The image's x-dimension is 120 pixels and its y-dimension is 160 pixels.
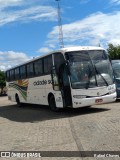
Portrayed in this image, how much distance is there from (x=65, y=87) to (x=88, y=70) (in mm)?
1306

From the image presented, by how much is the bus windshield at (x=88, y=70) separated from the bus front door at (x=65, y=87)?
1.20ft

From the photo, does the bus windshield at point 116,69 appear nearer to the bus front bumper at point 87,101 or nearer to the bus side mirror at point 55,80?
the bus side mirror at point 55,80

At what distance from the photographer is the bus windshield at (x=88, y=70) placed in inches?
650

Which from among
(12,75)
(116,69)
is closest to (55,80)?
(116,69)

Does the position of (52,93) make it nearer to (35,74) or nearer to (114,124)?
(35,74)

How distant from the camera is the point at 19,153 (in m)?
9.21

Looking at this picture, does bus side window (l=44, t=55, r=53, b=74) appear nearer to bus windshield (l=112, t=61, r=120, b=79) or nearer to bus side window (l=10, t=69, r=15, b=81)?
bus windshield (l=112, t=61, r=120, b=79)

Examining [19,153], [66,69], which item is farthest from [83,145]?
[66,69]

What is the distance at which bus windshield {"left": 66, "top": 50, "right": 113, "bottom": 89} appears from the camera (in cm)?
1652

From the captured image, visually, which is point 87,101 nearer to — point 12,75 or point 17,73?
point 17,73

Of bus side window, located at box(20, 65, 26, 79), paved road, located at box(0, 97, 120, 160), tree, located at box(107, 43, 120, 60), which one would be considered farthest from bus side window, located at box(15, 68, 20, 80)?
tree, located at box(107, 43, 120, 60)

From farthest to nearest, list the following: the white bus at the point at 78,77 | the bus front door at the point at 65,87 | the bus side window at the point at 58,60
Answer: the bus side window at the point at 58,60 < the bus front door at the point at 65,87 < the white bus at the point at 78,77

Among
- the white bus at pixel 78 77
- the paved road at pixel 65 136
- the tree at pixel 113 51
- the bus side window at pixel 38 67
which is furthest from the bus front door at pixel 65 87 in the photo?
the tree at pixel 113 51

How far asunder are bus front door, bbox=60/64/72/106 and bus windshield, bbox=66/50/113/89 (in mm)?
366
